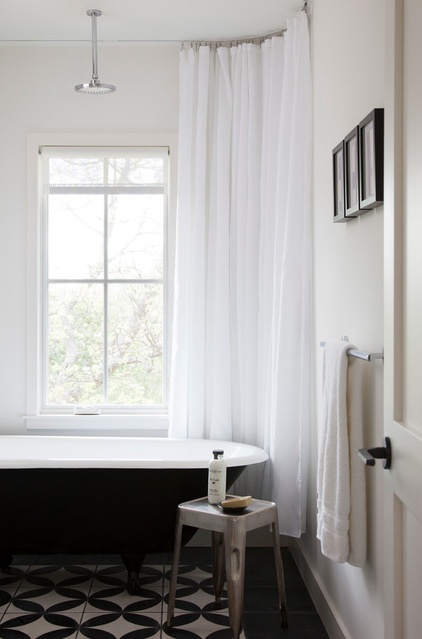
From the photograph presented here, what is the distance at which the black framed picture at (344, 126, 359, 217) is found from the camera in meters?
2.48

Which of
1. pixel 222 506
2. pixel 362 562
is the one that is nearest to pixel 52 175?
pixel 222 506

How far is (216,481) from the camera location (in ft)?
10.4

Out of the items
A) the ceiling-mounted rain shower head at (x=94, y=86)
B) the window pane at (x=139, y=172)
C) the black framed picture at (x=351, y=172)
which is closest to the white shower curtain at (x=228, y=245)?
the window pane at (x=139, y=172)

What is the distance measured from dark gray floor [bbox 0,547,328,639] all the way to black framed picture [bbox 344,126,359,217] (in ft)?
5.69

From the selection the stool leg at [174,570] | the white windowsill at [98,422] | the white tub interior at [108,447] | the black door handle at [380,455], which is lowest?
the stool leg at [174,570]

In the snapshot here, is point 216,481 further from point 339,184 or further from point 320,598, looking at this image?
point 339,184

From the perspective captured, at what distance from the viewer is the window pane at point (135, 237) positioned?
439 cm

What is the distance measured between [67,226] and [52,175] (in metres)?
0.30

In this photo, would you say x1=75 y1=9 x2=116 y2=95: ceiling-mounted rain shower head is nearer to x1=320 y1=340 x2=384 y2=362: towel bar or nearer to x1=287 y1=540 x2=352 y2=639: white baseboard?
x1=320 y1=340 x2=384 y2=362: towel bar

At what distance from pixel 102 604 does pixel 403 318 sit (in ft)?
7.73

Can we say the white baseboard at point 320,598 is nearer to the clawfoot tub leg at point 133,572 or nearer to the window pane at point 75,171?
the clawfoot tub leg at point 133,572

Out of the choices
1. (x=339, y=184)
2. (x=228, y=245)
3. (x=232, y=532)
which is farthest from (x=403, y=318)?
(x=228, y=245)

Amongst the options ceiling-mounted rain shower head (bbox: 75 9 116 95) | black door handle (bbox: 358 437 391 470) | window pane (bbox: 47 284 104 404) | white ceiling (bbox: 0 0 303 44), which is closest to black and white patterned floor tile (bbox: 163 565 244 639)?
window pane (bbox: 47 284 104 404)

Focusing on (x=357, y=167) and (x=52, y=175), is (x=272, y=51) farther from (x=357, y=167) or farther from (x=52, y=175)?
(x=357, y=167)
